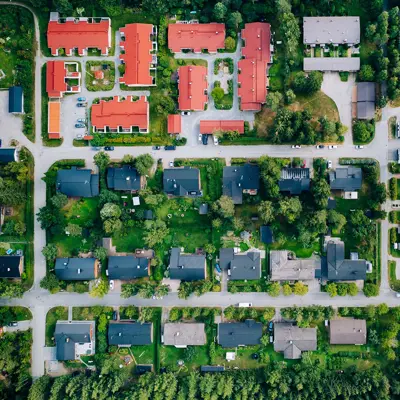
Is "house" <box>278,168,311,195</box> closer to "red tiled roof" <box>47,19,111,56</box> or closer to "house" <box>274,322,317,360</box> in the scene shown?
"house" <box>274,322,317,360</box>

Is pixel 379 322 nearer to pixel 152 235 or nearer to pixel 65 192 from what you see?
pixel 152 235

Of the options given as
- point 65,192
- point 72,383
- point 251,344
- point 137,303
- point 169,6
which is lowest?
point 72,383

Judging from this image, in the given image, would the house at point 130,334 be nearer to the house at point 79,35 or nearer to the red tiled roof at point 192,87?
the red tiled roof at point 192,87

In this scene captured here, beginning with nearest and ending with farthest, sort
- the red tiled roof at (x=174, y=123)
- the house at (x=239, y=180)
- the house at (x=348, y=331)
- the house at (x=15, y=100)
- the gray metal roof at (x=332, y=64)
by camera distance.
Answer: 1. the house at (x=348, y=331)
2. the house at (x=239, y=180)
3. the gray metal roof at (x=332, y=64)
4. the red tiled roof at (x=174, y=123)
5. the house at (x=15, y=100)

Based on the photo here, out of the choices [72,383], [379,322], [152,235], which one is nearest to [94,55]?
[152,235]

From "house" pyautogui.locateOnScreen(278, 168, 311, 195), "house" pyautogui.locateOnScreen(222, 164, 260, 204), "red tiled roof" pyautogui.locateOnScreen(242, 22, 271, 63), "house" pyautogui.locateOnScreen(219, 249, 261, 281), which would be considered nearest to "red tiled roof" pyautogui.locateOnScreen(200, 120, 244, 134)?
"house" pyautogui.locateOnScreen(222, 164, 260, 204)

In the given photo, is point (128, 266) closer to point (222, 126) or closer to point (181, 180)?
point (181, 180)

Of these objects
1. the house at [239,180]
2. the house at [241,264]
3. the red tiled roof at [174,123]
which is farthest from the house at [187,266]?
the red tiled roof at [174,123]
